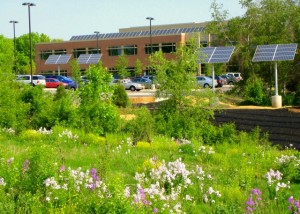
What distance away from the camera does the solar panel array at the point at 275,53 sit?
32750 millimetres

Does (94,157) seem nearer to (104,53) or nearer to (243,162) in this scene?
(243,162)

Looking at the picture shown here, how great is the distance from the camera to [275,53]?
110 feet

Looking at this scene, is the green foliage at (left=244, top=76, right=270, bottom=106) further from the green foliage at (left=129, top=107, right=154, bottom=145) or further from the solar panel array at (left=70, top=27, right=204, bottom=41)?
the solar panel array at (left=70, top=27, right=204, bottom=41)

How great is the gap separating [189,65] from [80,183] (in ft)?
40.0

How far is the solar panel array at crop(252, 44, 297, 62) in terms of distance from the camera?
32.8 m

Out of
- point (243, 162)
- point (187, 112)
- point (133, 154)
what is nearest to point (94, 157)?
point (133, 154)

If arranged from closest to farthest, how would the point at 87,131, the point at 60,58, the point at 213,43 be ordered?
the point at 87,131, the point at 213,43, the point at 60,58

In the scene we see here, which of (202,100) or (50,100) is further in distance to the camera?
(50,100)

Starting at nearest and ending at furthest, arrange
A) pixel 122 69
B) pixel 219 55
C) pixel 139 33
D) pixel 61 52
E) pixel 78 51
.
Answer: pixel 219 55, pixel 122 69, pixel 139 33, pixel 78 51, pixel 61 52

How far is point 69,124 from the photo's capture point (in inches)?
718

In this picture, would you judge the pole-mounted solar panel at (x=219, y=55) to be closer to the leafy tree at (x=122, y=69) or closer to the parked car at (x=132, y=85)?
the parked car at (x=132, y=85)

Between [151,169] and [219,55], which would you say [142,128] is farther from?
[219,55]

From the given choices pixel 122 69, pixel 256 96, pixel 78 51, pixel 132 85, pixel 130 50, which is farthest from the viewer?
pixel 78 51

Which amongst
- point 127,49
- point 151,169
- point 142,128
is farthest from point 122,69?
point 151,169
